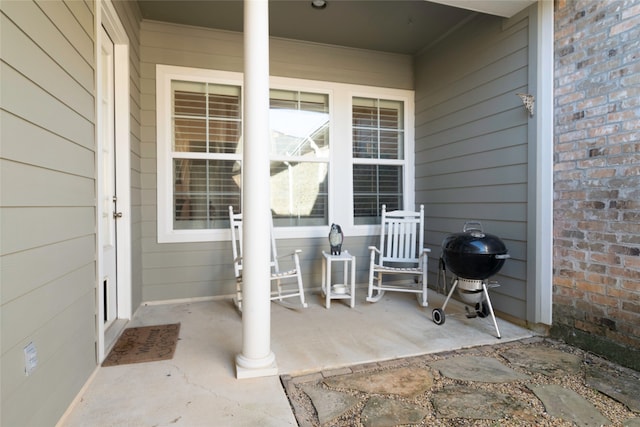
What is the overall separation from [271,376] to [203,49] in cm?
316

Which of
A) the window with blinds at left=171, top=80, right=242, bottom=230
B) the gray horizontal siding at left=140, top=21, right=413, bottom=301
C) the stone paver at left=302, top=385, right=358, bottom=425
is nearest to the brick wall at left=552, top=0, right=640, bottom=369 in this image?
the stone paver at left=302, top=385, right=358, bottom=425

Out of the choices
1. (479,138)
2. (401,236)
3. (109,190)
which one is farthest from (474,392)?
(109,190)

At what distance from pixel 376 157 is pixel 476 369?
8.63 feet

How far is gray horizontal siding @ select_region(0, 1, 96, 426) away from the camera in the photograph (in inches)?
46.0

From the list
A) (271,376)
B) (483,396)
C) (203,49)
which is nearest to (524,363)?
(483,396)

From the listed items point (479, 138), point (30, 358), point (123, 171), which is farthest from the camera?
point (479, 138)

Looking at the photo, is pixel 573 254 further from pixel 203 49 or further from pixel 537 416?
pixel 203 49

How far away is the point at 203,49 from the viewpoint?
3.43 metres

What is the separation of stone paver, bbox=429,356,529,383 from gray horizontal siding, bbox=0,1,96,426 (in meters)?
2.01

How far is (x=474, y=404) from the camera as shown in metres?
1.70

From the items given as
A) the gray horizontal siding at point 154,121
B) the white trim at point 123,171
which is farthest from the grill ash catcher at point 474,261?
the white trim at point 123,171

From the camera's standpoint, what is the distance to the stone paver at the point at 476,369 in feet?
6.38

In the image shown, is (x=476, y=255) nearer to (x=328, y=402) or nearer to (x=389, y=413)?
(x=389, y=413)

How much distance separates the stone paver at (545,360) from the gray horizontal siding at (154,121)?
6.86 ft
